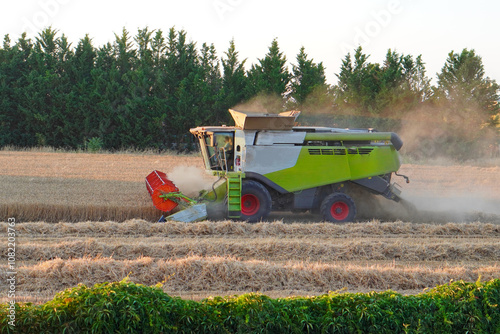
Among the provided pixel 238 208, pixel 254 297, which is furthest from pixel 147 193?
pixel 254 297

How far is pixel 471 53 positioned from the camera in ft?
115

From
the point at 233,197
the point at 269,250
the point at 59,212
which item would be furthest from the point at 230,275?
the point at 59,212

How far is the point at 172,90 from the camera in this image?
34406 millimetres

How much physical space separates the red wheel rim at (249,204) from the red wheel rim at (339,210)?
5.33 ft

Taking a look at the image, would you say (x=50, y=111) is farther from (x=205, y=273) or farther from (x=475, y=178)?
(x=205, y=273)

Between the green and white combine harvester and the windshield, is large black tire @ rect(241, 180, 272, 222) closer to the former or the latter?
the green and white combine harvester

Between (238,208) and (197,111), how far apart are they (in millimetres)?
21789

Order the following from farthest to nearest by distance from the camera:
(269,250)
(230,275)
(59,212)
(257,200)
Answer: (59,212), (257,200), (269,250), (230,275)

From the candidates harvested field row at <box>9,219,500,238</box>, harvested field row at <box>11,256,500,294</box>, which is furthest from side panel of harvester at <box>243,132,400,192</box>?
harvested field row at <box>11,256,500,294</box>

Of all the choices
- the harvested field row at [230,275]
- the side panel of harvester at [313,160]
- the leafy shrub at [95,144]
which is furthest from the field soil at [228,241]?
the leafy shrub at [95,144]

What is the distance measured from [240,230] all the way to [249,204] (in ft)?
5.06

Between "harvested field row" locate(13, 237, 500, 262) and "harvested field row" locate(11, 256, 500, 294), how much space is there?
0.97 meters

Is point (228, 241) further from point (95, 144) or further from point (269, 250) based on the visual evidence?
Result: point (95, 144)

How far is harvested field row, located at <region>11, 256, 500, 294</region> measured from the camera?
666 cm
